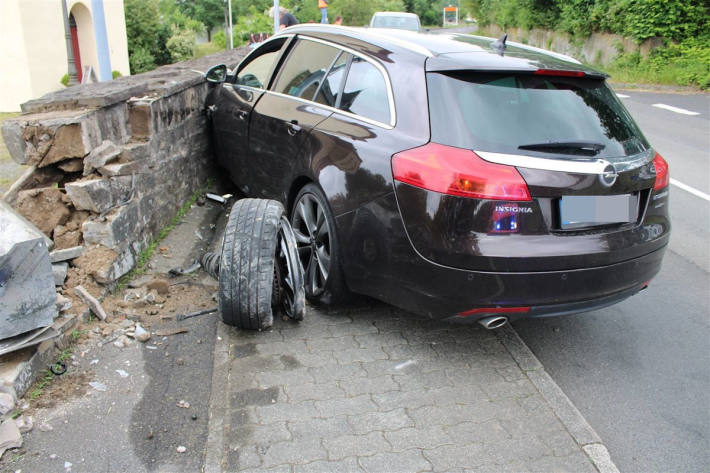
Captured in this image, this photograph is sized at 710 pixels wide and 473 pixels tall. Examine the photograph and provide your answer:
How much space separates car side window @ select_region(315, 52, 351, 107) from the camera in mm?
4262

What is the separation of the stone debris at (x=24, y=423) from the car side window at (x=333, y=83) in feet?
8.43

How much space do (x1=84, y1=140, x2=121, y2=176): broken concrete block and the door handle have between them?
1276 millimetres

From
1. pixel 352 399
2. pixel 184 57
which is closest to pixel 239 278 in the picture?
pixel 352 399

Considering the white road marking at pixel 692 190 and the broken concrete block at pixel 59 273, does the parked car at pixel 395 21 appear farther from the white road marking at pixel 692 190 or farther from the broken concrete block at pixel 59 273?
Result: the broken concrete block at pixel 59 273

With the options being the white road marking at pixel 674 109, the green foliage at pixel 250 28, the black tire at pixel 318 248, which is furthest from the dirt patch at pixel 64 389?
the green foliage at pixel 250 28

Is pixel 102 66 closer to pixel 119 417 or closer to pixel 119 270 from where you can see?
pixel 119 270

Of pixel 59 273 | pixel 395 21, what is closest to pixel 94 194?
pixel 59 273

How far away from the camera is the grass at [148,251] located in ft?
14.5

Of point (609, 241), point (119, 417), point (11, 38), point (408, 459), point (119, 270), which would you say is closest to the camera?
point (408, 459)

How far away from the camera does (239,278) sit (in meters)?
3.68

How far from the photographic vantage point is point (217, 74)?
20.8 ft

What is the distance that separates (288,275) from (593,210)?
1.91 metres

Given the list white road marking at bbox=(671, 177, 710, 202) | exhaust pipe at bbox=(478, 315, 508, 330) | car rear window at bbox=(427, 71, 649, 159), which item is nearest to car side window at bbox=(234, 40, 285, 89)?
car rear window at bbox=(427, 71, 649, 159)

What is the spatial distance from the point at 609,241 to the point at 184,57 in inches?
1402
